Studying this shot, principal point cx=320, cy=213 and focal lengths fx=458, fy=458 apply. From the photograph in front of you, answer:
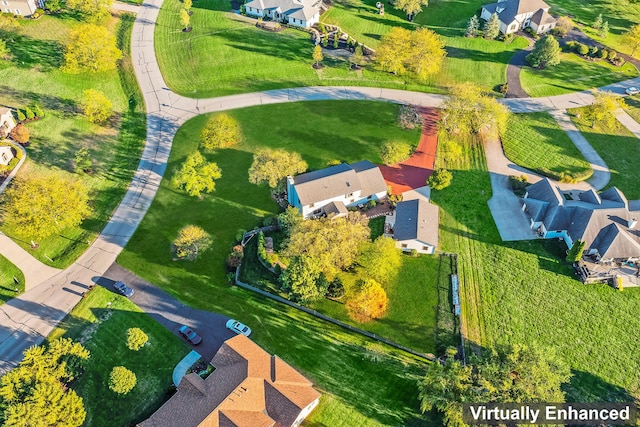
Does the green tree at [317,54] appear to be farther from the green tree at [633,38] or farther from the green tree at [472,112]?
the green tree at [633,38]

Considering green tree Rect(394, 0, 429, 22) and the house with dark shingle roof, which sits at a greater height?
green tree Rect(394, 0, 429, 22)

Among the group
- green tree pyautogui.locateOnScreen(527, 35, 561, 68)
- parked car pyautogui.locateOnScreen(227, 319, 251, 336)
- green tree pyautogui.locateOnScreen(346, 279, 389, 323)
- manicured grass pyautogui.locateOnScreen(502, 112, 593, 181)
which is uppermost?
green tree pyautogui.locateOnScreen(527, 35, 561, 68)

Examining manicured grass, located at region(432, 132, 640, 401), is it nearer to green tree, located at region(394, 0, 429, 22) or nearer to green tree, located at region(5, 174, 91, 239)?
green tree, located at region(5, 174, 91, 239)

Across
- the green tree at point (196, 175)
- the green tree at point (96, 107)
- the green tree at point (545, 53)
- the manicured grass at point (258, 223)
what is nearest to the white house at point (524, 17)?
the green tree at point (545, 53)

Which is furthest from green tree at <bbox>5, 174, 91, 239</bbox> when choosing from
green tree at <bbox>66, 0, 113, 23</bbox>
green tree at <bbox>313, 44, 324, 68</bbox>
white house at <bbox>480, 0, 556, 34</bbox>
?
white house at <bbox>480, 0, 556, 34</bbox>

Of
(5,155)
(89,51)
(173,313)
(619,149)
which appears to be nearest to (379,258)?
(173,313)

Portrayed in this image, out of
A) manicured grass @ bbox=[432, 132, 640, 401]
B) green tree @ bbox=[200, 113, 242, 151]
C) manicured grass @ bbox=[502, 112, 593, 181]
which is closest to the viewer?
manicured grass @ bbox=[432, 132, 640, 401]
